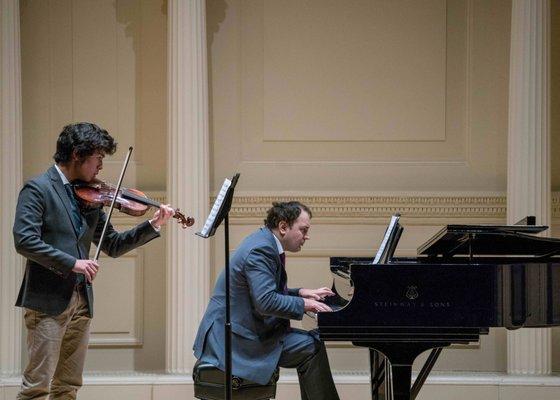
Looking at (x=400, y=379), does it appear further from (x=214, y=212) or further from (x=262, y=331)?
(x=214, y=212)

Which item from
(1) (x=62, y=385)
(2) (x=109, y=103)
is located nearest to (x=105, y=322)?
(2) (x=109, y=103)

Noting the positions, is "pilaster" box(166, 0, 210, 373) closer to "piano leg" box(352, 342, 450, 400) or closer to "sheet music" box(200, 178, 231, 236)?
"sheet music" box(200, 178, 231, 236)

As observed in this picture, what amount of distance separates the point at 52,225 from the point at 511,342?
3.19 metres

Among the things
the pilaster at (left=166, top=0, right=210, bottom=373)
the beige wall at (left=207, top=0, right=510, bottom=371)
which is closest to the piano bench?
the pilaster at (left=166, top=0, right=210, bottom=373)

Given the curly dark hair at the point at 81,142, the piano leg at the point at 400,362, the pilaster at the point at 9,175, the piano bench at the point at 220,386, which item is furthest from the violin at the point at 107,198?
the pilaster at the point at 9,175

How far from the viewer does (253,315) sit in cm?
457

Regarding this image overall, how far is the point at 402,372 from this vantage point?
4066mm

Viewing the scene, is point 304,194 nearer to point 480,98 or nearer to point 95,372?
point 480,98

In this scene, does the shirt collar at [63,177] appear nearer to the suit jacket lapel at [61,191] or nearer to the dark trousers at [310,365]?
the suit jacket lapel at [61,191]

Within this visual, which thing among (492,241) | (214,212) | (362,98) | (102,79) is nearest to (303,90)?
(362,98)

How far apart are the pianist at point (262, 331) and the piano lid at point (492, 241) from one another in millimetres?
665

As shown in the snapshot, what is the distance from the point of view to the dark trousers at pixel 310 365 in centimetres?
452

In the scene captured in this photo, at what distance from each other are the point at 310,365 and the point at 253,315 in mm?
357

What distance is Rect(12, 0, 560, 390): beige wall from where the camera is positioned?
6398mm
